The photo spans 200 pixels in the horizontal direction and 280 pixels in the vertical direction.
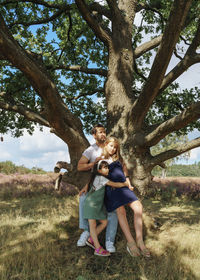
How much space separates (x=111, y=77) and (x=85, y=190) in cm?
Answer: 338

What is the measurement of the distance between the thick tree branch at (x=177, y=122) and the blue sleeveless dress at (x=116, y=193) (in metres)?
1.08

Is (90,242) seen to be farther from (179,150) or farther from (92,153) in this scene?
(179,150)

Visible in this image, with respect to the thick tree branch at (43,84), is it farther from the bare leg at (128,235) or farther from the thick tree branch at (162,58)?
the bare leg at (128,235)

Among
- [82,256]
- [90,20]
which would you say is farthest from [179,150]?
[90,20]

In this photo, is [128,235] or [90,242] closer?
[128,235]

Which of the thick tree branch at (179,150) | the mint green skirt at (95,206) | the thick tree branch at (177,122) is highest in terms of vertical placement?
the thick tree branch at (177,122)

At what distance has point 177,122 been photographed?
4.50 meters

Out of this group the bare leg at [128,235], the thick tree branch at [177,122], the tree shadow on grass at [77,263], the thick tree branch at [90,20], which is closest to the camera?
the tree shadow on grass at [77,263]

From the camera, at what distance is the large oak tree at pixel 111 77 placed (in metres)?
4.38

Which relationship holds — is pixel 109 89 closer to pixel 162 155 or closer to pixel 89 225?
pixel 162 155

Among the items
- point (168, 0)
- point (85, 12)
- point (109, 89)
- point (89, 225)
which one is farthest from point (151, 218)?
point (168, 0)

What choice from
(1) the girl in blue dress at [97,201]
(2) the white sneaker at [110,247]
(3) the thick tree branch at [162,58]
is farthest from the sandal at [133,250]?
(3) the thick tree branch at [162,58]

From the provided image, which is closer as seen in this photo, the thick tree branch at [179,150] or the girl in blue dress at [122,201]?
the girl in blue dress at [122,201]

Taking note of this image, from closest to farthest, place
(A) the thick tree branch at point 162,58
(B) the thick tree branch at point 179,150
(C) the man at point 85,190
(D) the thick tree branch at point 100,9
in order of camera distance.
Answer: (A) the thick tree branch at point 162,58 < (C) the man at point 85,190 < (B) the thick tree branch at point 179,150 < (D) the thick tree branch at point 100,9
